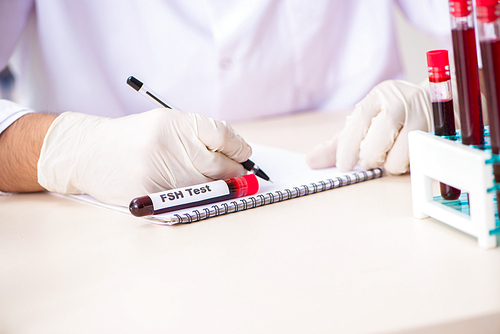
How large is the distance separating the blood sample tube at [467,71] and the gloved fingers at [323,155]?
424mm

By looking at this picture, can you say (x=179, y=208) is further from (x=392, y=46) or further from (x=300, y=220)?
(x=392, y=46)

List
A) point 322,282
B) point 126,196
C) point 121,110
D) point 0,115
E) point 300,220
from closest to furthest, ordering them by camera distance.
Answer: point 322,282
point 300,220
point 126,196
point 0,115
point 121,110

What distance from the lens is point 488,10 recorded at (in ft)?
1.96

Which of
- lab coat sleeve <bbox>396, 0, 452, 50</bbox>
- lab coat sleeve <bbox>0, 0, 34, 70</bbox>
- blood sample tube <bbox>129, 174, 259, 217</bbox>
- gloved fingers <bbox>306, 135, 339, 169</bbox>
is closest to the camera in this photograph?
blood sample tube <bbox>129, 174, 259, 217</bbox>

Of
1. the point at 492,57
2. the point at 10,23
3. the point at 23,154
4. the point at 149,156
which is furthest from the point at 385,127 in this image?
the point at 10,23

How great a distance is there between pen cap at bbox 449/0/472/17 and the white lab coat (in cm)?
112

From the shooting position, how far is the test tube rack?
2.04 feet

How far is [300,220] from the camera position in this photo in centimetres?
82

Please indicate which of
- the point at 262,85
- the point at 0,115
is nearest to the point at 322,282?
the point at 0,115

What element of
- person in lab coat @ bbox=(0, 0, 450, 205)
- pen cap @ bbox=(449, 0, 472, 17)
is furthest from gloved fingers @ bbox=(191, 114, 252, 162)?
person in lab coat @ bbox=(0, 0, 450, 205)

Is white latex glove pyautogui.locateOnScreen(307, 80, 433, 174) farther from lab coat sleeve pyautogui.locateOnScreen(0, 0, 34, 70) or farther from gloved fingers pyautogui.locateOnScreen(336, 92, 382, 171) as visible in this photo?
lab coat sleeve pyautogui.locateOnScreen(0, 0, 34, 70)

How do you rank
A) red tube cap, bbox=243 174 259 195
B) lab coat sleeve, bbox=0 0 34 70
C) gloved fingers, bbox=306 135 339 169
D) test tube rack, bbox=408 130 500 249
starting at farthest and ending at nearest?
lab coat sleeve, bbox=0 0 34 70 < gloved fingers, bbox=306 135 339 169 < red tube cap, bbox=243 174 259 195 < test tube rack, bbox=408 130 500 249

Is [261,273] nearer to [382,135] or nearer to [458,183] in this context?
[458,183]

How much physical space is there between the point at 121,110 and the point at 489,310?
1585mm
